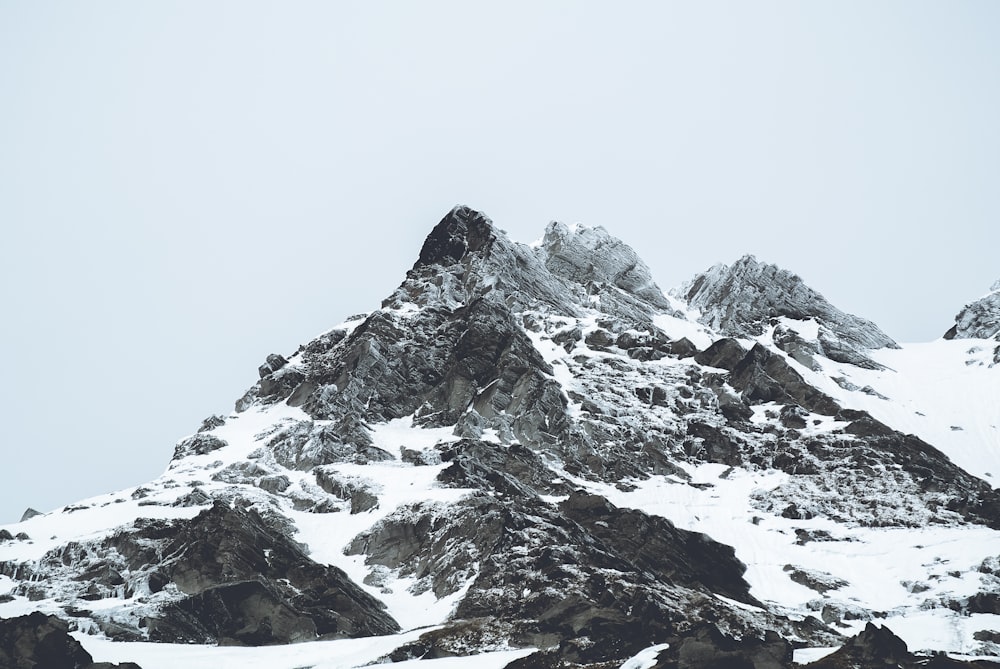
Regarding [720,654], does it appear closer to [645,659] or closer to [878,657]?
[645,659]

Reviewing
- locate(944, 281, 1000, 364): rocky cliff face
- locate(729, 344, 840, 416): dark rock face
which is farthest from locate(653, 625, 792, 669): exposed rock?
locate(944, 281, 1000, 364): rocky cliff face

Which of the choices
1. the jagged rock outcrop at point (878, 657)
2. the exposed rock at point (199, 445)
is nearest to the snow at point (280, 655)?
the jagged rock outcrop at point (878, 657)

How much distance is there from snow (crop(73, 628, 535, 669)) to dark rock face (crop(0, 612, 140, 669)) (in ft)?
16.6

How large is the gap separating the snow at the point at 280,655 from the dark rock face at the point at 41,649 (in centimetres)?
506

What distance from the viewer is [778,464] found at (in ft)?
407

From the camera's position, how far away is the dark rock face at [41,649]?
59.6 meters

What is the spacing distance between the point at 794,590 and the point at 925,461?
3397cm

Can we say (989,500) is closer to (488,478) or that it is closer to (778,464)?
(778,464)

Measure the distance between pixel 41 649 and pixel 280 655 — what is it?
1677 centimetres

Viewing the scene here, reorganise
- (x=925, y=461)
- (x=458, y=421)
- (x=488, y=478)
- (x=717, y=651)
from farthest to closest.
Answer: (x=458, y=421), (x=925, y=461), (x=488, y=478), (x=717, y=651)

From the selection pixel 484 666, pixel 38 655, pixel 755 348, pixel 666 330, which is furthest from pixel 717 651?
pixel 666 330

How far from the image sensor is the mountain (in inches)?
2982

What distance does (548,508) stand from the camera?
10562cm

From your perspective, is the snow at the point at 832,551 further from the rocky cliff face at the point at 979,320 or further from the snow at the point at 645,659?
the rocky cliff face at the point at 979,320
